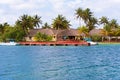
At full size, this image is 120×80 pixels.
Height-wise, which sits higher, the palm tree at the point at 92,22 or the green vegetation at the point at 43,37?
the palm tree at the point at 92,22

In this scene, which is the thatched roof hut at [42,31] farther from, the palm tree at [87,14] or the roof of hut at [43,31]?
the palm tree at [87,14]

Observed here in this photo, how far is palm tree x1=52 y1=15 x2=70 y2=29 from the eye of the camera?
124 meters

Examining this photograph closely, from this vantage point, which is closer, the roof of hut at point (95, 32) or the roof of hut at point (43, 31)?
the roof of hut at point (43, 31)

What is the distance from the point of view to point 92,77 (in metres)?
24.2

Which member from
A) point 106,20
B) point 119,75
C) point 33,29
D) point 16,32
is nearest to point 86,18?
point 106,20

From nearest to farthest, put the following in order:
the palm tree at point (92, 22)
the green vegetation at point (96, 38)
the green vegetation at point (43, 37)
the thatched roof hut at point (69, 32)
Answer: the green vegetation at point (43, 37)
the green vegetation at point (96, 38)
the thatched roof hut at point (69, 32)
the palm tree at point (92, 22)

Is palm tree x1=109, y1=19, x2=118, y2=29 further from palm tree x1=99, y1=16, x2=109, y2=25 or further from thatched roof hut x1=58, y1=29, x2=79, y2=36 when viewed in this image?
thatched roof hut x1=58, y1=29, x2=79, y2=36

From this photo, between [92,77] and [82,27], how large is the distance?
9576cm

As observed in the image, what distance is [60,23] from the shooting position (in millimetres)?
124750

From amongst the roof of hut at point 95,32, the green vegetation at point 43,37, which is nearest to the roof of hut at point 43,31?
the green vegetation at point 43,37

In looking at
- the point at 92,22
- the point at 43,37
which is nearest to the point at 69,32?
the point at 43,37

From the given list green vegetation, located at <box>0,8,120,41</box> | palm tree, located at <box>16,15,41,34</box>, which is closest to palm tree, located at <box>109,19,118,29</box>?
green vegetation, located at <box>0,8,120,41</box>

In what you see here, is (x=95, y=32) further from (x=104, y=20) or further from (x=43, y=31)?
(x=43, y=31)

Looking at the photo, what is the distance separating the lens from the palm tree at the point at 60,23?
12412cm
